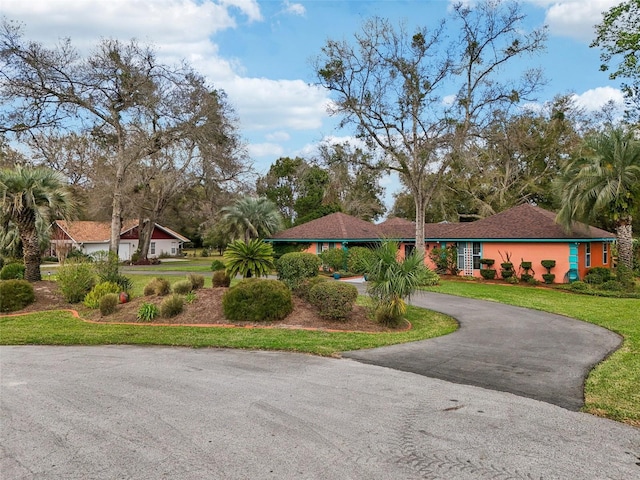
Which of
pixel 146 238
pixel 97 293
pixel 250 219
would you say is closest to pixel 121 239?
pixel 146 238

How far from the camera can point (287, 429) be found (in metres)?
4.31

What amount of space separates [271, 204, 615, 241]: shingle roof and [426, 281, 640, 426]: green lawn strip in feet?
11.8

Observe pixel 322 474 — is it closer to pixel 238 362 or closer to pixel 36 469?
pixel 36 469

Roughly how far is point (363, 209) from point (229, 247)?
125 ft

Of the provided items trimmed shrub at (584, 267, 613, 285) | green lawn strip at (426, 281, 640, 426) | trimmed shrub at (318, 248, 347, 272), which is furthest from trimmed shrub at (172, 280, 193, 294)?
trimmed shrub at (584, 267, 613, 285)

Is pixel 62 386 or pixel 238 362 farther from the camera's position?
pixel 238 362

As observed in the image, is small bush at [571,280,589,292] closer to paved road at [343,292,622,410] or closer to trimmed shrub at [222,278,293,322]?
paved road at [343,292,622,410]

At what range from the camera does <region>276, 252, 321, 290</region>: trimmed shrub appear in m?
11.7

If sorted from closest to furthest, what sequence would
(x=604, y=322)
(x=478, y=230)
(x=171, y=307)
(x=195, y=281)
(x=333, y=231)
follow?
(x=171, y=307) < (x=604, y=322) < (x=195, y=281) < (x=478, y=230) < (x=333, y=231)

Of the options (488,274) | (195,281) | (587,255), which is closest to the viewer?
(195,281)

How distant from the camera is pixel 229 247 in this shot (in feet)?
40.8

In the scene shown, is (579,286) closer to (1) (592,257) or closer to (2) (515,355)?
(1) (592,257)

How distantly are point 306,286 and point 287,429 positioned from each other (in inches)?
285

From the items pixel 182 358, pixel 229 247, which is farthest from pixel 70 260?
pixel 182 358
